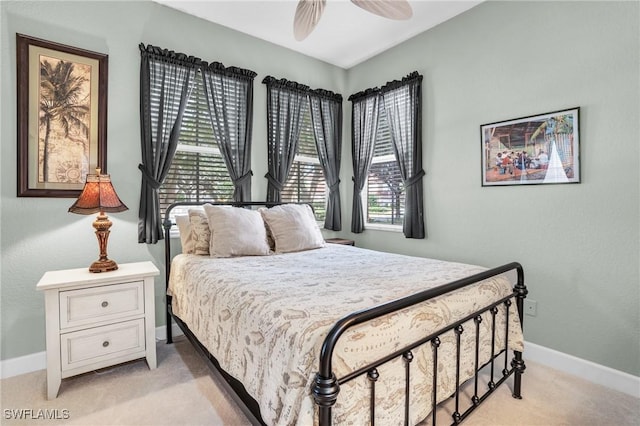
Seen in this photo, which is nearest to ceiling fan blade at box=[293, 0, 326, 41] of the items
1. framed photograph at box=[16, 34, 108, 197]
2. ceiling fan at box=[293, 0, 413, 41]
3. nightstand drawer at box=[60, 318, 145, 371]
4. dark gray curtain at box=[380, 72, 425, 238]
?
ceiling fan at box=[293, 0, 413, 41]

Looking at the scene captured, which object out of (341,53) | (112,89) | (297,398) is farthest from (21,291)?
(341,53)

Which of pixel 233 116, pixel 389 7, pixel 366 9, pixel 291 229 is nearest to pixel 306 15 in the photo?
pixel 366 9

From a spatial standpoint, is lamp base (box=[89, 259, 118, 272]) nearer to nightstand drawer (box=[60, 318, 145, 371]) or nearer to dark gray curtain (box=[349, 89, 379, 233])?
nightstand drawer (box=[60, 318, 145, 371])

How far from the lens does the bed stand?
1.05 m

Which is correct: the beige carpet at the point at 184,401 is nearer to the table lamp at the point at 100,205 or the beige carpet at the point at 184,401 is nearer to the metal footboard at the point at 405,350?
the metal footboard at the point at 405,350

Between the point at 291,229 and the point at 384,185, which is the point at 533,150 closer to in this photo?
the point at 384,185

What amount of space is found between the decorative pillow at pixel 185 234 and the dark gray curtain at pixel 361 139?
78.7 inches

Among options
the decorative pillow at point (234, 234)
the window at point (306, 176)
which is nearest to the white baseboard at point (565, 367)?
the decorative pillow at point (234, 234)

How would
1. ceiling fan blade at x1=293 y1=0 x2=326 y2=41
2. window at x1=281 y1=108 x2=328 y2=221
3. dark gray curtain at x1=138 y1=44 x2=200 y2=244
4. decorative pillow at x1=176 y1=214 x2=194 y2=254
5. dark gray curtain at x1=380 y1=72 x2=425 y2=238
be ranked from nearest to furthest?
ceiling fan blade at x1=293 y1=0 x2=326 y2=41
decorative pillow at x1=176 y1=214 x2=194 y2=254
dark gray curtain at x1=138 y1=44 x2=200 y2=244
dark gray curtain at x1=380 y1=72 x2=425 y2=238
window at x1=281 y1=108 x2=328 y2=221

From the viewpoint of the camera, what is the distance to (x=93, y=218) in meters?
2.47

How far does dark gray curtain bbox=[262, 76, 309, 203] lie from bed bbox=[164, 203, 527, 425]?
0.99 meters

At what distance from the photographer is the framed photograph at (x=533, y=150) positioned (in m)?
2.23

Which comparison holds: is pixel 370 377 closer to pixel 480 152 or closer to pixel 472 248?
pixel 472 248

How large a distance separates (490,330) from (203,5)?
3.30 m
